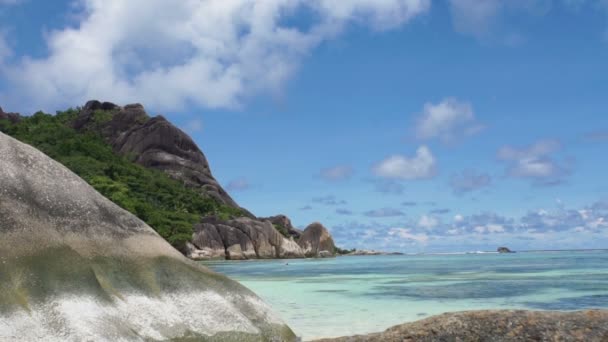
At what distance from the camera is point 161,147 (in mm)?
98125

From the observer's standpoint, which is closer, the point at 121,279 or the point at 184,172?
the point at 121,279

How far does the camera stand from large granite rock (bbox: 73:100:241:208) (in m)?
96.4

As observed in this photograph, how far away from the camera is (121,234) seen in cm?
710

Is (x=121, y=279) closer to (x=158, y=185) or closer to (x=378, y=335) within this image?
(x=378, y=335)

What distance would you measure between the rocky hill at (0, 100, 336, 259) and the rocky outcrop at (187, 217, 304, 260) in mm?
106

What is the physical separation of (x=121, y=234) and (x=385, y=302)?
36.8 ft

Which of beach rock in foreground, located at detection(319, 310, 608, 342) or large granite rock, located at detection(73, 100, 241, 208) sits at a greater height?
large granite rock, located at detection(73, 100, 241, 208)

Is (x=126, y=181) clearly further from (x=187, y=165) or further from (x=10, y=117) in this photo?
(x=10, y=117)

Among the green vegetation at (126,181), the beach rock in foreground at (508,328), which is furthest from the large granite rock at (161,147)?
the beach rock in foreground at (508,328)

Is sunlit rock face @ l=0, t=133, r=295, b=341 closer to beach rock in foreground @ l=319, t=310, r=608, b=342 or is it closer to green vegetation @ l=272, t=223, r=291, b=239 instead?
beach rock in foreground @ l=319, t=310, r=608, b=342

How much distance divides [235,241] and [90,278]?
59133 millimetres

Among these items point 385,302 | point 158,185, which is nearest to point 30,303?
point 385,302

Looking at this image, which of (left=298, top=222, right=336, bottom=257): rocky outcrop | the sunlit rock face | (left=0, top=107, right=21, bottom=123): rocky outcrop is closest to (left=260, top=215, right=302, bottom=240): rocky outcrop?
(left=298, top=222, right=336, bottom=257): rocky outcrop

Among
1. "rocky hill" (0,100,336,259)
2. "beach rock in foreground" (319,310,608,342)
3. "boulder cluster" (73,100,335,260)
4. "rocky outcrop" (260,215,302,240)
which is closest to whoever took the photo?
"beach rock in foreground" (319,310,608,342)
